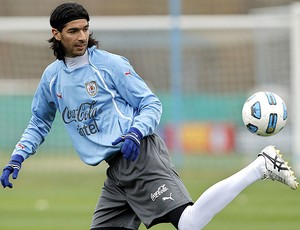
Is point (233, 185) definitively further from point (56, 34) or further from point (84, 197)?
point (84, 197)

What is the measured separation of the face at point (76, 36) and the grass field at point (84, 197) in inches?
170

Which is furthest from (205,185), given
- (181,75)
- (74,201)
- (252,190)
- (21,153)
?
(21,153)

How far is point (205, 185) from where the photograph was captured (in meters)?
15.7

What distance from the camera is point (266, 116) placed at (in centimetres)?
681

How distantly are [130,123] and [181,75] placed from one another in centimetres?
1417

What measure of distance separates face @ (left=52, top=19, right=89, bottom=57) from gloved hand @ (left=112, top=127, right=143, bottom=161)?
775 millimetres

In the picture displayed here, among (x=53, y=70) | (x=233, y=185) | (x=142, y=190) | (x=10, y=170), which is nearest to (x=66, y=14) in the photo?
(x=53, y=70)

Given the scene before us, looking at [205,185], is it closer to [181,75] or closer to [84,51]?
[181,75]

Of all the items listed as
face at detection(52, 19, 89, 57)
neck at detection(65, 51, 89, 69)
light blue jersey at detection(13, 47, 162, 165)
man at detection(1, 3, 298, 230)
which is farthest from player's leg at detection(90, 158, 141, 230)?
face at detection(52, 19, 89, 57)

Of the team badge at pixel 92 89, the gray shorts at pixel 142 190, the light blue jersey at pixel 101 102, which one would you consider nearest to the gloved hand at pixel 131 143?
the light blue jersey at pixel 101 102

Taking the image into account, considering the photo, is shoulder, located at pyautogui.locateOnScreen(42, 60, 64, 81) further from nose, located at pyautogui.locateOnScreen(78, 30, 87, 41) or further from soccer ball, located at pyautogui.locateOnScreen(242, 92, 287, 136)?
soccer ball, located at pyautogui.locateOnScreen(242, 92, 287, 136)

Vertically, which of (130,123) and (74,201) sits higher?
(130,123)

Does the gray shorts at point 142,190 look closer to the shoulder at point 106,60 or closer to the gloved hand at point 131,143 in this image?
the gloved hand at point 131,143

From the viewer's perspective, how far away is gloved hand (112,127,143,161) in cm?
643
